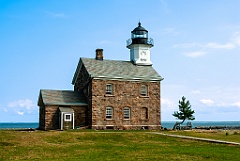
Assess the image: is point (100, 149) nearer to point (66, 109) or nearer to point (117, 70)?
point (66, 109)

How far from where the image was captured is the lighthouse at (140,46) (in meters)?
41.2

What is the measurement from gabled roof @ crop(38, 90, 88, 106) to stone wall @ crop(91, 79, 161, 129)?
1.97 meters

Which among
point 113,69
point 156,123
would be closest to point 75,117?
point 113,69

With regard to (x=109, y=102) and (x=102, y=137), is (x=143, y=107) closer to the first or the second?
(x=109, y=102)

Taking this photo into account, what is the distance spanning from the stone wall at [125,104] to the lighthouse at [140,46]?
13.4ft

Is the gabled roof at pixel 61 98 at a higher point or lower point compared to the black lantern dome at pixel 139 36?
lower

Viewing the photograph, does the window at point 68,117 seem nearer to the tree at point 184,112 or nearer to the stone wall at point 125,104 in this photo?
the stone wall at point 125,104

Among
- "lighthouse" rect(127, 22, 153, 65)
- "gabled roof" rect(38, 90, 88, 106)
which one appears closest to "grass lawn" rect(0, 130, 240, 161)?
"gabled roof" rect(38, 90, 88, 106)

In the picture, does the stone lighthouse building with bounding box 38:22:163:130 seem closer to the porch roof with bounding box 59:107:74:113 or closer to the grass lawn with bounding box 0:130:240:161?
the porch roof with bounding box 59:107:74:113

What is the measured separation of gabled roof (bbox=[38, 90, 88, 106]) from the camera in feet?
114

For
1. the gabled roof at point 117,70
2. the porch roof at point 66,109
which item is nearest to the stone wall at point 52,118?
the porch roof at point 66,109

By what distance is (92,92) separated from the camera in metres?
35.3

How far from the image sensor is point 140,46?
41656 millimetres

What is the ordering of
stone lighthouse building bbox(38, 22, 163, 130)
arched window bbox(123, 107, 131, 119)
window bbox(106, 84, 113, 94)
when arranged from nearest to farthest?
stone lighthouse building bbox(38, 22, 163, 130) < window bbox(106, 84, 113, 94) < arched window bbox(123, 107, 131, 119)
